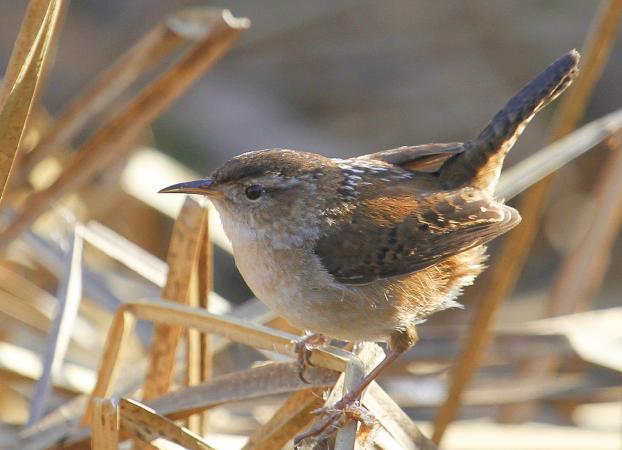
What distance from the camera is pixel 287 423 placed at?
97.3 inches

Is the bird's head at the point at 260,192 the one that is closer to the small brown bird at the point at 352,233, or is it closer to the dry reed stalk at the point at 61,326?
the small brown bird at the point at 352,233

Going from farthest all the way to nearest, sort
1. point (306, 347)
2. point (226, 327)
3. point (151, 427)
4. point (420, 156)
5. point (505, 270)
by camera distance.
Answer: point (505, 270) → point (420, 156) → point (306, 347) → point (226, 327) → point (151, 427)

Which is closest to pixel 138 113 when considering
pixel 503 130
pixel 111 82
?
pixel 111 82

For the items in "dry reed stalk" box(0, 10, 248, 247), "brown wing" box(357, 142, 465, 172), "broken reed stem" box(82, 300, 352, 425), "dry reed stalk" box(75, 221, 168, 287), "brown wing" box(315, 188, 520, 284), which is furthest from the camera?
"dry reed stalk" box(75, 221, 168, 287)

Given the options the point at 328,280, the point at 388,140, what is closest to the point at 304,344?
the point at 328,280

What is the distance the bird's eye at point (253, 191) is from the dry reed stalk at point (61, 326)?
26.4 inches

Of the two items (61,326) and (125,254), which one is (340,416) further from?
(125,254)

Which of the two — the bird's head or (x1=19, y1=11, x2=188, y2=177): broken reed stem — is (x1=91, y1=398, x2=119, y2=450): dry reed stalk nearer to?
the bird's head

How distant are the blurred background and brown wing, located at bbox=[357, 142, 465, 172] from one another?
2.35m

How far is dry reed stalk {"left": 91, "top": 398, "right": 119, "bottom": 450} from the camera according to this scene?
2.17m

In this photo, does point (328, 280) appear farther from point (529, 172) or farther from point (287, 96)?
point (287, 96)

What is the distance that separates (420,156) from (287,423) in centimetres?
107

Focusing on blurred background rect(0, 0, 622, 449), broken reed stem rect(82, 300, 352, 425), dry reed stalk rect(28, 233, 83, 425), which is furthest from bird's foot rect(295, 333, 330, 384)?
blurred background rect(0, 0, 622, 449)

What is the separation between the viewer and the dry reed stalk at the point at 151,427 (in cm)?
231
